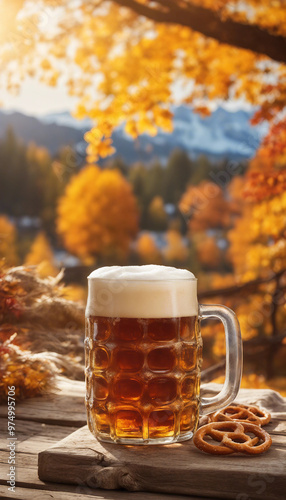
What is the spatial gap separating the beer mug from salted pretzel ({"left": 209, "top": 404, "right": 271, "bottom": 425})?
11cm

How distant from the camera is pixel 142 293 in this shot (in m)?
1.24

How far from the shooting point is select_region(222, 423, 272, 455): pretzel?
1.13 meters

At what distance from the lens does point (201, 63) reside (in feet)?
26.0

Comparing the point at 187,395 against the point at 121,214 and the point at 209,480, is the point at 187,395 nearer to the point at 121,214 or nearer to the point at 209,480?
the point at 209,480

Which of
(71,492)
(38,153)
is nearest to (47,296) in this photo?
(71,492)

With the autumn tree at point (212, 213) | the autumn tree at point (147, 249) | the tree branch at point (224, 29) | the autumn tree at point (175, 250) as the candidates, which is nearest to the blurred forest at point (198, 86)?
the tree branch at point (224, 29)

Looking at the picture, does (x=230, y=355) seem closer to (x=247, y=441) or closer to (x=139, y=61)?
(x=247, y=441)

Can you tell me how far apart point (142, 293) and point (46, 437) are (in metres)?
0.50

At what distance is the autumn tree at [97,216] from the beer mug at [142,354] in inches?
1403

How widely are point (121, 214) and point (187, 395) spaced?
38021 millimetres

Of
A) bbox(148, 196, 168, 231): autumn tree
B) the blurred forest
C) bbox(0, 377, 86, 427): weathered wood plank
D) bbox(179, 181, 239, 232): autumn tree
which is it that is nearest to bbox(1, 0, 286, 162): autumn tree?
the blurred forest

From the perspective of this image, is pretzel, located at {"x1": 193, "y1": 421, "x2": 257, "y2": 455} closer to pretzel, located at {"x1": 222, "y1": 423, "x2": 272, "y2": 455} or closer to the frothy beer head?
pretzel, located at {"x1": 222, "y1": 423, "x2": 272, "y2": 455}

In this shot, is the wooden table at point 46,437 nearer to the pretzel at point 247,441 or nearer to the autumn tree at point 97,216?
the pretzel at point 247,441

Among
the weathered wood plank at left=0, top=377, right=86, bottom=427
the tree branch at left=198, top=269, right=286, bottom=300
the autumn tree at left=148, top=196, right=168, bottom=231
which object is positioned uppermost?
the weathered wood plank at left=0, top=377, right=86, bottom=427
